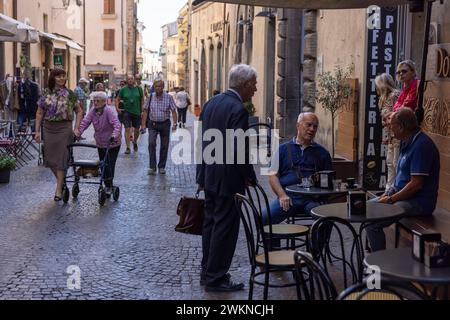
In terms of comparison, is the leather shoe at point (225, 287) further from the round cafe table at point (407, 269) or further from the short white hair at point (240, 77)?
the round cafe table at point (407, 269)

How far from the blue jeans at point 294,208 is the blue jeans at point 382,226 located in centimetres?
79

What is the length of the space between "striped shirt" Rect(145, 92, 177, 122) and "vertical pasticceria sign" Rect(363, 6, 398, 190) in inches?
177

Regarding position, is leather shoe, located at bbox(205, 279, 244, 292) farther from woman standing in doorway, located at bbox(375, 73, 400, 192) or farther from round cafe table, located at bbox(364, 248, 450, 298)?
woman standing in doorway, located at bbox(375, 73, 400, 192)

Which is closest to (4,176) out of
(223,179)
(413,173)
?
(223,179)

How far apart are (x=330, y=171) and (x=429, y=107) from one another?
6.96ft

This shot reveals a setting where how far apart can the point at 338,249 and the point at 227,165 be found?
2350mm

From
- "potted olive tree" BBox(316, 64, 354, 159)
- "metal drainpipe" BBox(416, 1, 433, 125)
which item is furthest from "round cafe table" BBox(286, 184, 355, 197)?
"potted olive tree" BBox(316, 64, 354, 159)

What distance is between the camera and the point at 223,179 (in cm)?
606

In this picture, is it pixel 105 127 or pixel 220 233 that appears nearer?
pixel 220 233

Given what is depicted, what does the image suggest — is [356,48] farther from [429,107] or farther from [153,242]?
[153,242]

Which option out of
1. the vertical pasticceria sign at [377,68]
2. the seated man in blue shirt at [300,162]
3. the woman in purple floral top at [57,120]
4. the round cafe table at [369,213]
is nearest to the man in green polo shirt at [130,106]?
the woman in purple floral top at [57,120]

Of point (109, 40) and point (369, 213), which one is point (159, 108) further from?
point (109, 40)

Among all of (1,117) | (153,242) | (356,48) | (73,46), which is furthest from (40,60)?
(153,242)

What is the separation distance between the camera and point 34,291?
245 inches
